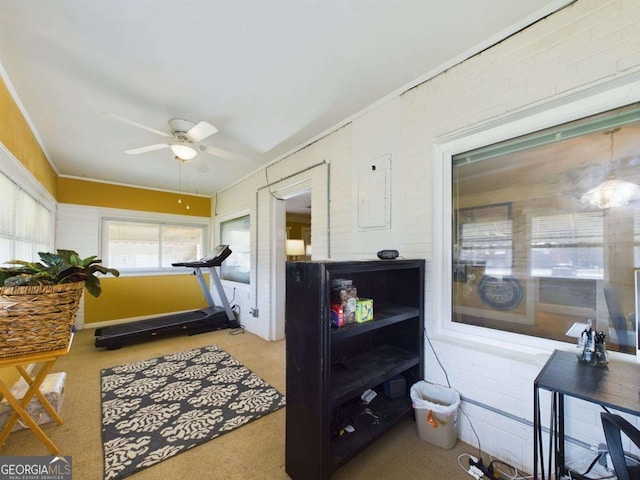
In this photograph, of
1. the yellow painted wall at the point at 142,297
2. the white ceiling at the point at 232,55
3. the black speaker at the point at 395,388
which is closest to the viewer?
the white ceiling at the point at 232,55

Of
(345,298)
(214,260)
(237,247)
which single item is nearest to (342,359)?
(345,298)

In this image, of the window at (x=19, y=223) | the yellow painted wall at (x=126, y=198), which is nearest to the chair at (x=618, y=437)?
the window at (x=19, y=223)

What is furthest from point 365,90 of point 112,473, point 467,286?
point 112,473

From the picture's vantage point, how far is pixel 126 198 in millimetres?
4949

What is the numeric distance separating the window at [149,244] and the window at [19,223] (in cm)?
113

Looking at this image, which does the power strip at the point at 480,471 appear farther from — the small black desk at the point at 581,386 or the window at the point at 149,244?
the window at the point at 149,244

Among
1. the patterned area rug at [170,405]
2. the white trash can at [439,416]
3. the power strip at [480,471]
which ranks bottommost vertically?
the patterned area rug at [170,405]

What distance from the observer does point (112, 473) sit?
1528 millimetres

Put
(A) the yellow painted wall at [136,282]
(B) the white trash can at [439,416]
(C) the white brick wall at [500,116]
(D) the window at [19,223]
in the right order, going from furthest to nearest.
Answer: (A) the yellow painted wall at [136,282] → (D) the window at [19,223] → (B) the white trash can at [439,416] → (C) the white brick wall at [500,116]

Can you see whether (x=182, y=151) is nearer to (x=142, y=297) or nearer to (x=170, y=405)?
(x=170, y=405)

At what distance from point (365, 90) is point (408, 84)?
0.34 metres

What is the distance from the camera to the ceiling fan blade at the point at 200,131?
2.26 metres

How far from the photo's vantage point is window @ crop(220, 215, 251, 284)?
4.64 metres

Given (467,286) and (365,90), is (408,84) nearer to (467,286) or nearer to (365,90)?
(365,90)
